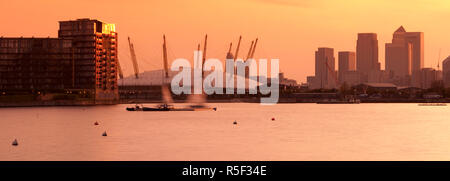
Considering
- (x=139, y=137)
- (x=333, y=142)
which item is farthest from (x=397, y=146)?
(x=139, y=137)

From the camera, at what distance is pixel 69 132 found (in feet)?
317

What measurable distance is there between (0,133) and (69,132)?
1003 centimetres

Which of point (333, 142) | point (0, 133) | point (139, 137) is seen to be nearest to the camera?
point (333, 142)
